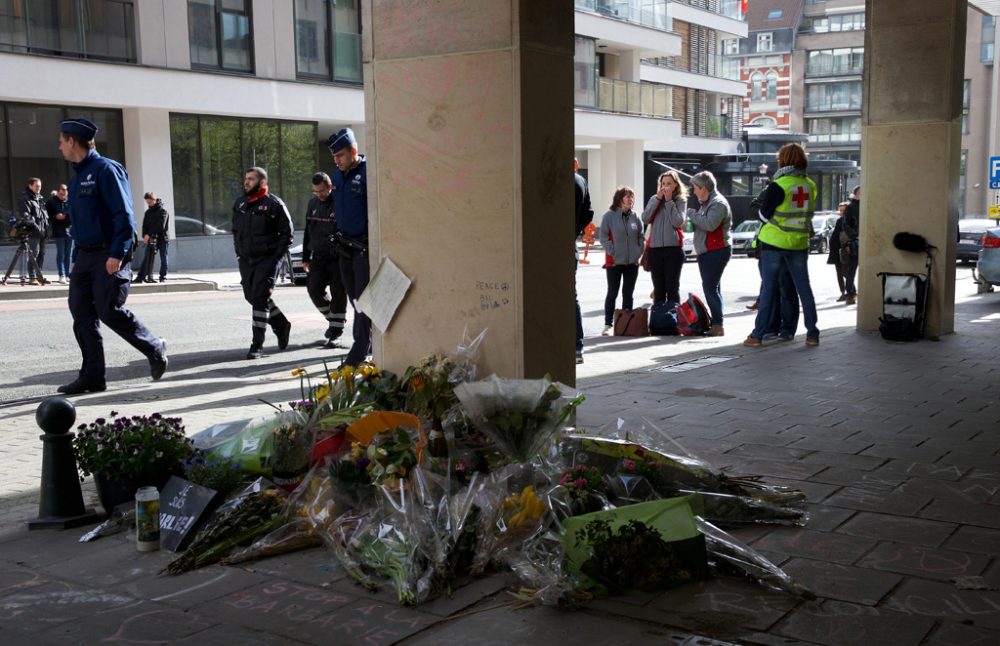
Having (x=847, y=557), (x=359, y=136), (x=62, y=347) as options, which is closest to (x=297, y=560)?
(x=847, y=557)

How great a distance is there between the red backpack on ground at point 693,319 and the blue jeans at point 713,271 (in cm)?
11

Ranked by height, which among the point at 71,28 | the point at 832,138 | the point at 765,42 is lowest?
the point at 71,28

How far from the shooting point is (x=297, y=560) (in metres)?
4.84

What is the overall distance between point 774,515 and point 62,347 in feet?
30.9

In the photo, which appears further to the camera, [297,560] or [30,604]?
[297,560]

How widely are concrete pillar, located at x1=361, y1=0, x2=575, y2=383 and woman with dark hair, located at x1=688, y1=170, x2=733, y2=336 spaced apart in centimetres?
634

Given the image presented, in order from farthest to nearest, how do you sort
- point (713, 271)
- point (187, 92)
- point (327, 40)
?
1. point (327, 40)
2. point (187, 92)
3. point (713, 271)

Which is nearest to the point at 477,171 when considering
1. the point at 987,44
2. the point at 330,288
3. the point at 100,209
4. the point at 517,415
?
the point at 517,415

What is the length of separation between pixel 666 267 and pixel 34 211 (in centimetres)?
1431

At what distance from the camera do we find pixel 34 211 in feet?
71.4

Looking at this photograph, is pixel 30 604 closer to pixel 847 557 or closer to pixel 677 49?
pixel 847 557

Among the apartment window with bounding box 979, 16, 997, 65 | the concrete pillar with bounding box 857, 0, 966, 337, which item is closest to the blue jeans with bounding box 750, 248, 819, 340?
the concrete pillar with bounding box 857, 0, 966, 337

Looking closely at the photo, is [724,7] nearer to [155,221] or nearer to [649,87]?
[649,87]

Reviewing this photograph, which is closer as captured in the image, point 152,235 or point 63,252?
point 63,252
